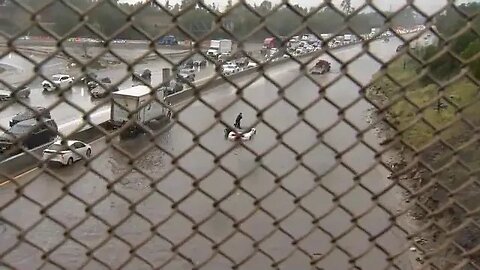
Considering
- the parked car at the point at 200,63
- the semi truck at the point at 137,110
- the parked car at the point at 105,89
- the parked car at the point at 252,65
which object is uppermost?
the parked car at the point at 252,65

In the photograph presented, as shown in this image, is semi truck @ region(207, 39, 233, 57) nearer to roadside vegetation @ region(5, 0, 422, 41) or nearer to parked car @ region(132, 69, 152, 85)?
roadside vegetation @ region(5, 0, 422, 41)

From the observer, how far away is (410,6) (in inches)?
61.8

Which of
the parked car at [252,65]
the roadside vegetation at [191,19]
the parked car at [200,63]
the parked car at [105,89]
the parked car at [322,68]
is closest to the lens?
the roadside vegetation at [191,19]

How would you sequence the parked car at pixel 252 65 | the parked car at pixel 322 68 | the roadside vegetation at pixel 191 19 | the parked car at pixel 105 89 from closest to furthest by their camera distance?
the roadside vegetation at pixel 191 19 < the parked car at pixel 105 89 < the parked car at pixel 252 65 < the parked car at pixel 322 68

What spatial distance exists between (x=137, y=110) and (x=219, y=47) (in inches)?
12.1

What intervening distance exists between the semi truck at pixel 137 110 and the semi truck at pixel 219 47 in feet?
0.63

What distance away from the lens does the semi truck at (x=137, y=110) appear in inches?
60.0

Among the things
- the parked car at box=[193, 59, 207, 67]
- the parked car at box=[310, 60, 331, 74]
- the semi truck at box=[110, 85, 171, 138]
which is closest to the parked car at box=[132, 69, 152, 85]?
the semi truck at box=[110, 85, 171, 138]

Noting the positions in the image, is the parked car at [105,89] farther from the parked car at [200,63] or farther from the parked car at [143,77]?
the parked car at [200,63]

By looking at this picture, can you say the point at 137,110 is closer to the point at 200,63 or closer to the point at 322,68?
the point at 200,63

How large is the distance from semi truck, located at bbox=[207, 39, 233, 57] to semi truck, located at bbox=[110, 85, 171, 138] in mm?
192

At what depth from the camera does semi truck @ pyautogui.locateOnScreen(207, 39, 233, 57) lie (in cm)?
155

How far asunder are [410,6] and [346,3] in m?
0.18

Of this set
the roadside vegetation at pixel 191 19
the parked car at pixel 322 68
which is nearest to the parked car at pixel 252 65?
the roadside vegetation at pixel 191 19
